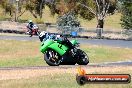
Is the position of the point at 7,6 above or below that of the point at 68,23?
above

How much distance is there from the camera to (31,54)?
3609 cm

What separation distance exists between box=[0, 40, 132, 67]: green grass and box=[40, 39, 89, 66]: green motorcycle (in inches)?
785

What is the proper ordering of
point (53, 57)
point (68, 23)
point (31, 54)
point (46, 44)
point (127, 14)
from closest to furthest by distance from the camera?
point (46, 44) < point (53, 57) < point (31, 54) < point (127, 14) < point (68, 23)

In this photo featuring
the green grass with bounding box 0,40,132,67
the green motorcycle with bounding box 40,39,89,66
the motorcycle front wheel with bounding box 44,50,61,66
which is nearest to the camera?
the green motorcycle with bounding box 40,39,89,66

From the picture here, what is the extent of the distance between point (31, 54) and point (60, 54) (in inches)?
1018

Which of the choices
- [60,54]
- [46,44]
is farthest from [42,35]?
[60,54]

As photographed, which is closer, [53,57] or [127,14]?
[53,57]

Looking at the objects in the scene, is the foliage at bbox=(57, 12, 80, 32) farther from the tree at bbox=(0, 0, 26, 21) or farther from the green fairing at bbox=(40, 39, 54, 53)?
the green fairing at bbox=(40, 39, 54, 53)

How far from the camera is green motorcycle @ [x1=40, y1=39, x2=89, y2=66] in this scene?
32.5 feet

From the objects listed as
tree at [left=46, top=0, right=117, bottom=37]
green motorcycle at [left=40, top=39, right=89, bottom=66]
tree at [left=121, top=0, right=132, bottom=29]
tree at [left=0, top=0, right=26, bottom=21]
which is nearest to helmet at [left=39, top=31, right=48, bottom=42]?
green motorcycle at [left=40, top=39, right=89, bottom=66]

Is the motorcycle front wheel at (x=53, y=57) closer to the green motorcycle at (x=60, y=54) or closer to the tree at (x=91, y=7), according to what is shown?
the green motorcycle at (x=60, y=54)

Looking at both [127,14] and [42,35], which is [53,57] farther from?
[127,14]

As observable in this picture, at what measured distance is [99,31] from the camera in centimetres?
5725

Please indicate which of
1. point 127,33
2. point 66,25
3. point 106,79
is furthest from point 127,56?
point 106,79
